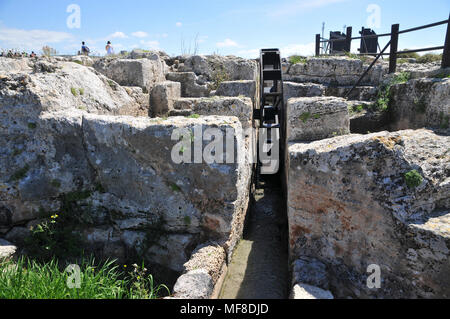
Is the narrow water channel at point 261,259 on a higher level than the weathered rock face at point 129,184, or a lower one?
lower

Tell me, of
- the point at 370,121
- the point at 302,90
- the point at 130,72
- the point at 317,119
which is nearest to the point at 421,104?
the point at 370,121

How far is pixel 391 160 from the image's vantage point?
2.79 meters

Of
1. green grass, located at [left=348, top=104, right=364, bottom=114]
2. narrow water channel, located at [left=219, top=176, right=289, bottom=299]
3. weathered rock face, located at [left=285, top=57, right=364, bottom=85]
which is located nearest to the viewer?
narrow water channel, located at [left=219, top=176, right=289, bottom=299]

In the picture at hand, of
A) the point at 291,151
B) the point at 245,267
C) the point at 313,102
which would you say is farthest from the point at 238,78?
the point at 245,267

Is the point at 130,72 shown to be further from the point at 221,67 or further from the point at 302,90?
the point at 302,90

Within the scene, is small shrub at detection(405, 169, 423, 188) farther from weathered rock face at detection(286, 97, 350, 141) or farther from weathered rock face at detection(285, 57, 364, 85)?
weathered rock face at detection(285, 57, 364, 85)

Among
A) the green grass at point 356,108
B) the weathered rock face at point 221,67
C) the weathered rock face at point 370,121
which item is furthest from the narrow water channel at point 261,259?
the weathered rock face at point 221,67

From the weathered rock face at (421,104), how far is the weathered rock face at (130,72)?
463cm

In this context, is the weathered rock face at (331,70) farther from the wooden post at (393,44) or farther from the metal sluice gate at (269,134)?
the metal sluice gate at (269,134)

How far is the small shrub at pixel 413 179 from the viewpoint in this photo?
2697mm

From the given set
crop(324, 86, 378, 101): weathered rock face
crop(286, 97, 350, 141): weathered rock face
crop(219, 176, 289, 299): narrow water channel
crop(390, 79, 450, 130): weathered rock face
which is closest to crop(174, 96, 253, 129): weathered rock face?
crop(286, 97, 350, 141): weathered rock face

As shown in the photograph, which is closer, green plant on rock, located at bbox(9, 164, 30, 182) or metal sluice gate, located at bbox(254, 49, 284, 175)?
green plant on rock, located at bbox(9, 164, 30, 182)

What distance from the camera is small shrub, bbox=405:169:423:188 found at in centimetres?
270

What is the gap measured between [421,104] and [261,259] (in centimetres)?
318
